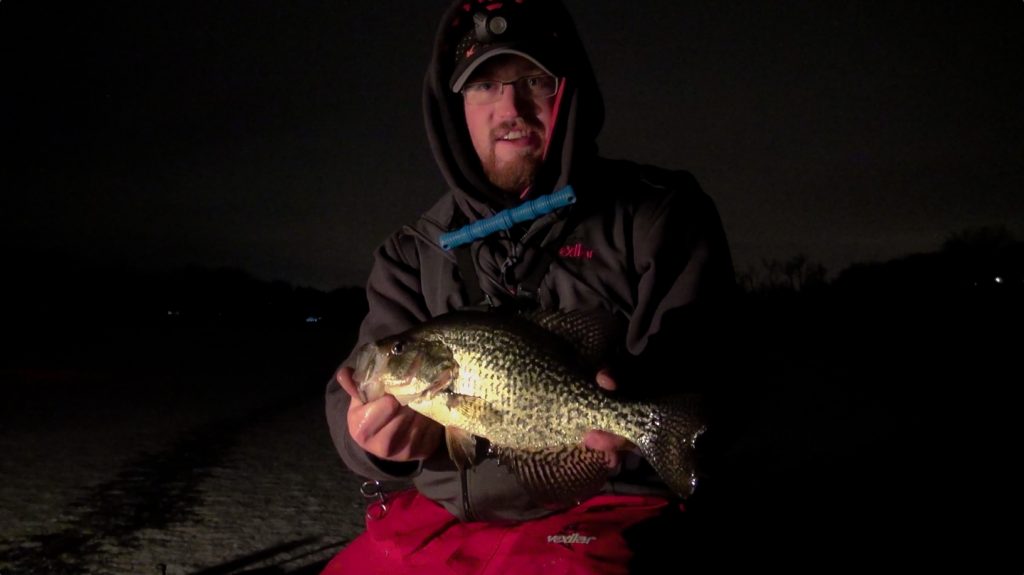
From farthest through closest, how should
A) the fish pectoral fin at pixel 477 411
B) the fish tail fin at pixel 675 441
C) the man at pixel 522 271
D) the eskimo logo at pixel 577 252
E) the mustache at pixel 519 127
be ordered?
the mustache at pixel 519 127 < the eskimo logo at pixel 577 252 < the man at pixel 522 271 < the fish pectoral fin at pixel 477 411 < the fish tail fin at pixel 675 441

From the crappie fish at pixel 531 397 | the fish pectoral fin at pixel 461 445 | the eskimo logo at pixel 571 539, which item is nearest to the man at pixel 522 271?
the eskimo logo at pixel 571 539

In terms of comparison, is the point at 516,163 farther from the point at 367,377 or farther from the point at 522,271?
the point at 367,377

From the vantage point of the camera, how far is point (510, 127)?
3699 mm

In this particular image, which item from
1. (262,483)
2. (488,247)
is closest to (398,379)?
(488,247)

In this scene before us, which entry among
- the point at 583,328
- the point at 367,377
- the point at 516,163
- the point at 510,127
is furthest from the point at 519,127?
the point at 367,377

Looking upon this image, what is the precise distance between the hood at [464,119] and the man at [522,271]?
0.01 metres

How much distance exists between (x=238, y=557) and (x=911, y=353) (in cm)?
2341

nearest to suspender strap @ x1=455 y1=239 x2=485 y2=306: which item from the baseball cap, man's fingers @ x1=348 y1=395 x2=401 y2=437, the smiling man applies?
the smiling man

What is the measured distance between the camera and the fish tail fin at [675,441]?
2598 millimetres

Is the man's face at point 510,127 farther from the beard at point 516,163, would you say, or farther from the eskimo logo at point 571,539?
the eskimo logo at point 571,539

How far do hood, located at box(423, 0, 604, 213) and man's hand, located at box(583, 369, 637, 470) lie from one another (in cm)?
126

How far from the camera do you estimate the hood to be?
370 cm

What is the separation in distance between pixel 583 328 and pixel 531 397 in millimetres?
396

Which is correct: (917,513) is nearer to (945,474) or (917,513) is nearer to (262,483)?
→ (945,474)
